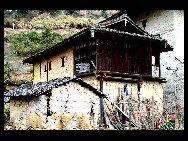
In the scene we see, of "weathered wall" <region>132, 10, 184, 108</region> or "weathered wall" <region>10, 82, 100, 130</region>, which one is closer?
"weathered wall" <region>10, 82, 100, 130</region>

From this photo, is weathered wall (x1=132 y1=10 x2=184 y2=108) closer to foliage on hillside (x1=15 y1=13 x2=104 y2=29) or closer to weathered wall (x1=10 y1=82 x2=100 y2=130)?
weathered wall (x1=10 y1=82 x2=100 y2=130)

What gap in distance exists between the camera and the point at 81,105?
12.5 m

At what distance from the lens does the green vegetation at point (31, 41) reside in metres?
34.8

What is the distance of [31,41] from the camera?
128 feet

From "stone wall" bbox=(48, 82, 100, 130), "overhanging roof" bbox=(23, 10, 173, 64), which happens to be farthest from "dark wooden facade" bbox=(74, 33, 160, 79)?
"stone wall" bbox=(48, 82, 100, 130)

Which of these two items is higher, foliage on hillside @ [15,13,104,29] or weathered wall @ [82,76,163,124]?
foliage on hillside @ [15,13,104,29]

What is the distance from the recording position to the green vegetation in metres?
34.8

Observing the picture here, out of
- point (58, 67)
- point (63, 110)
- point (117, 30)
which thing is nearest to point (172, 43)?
point (117, 30)

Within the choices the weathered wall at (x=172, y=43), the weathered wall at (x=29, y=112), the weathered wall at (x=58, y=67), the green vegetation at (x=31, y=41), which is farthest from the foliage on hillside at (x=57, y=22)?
the weathered wall at (x=29, y=112)

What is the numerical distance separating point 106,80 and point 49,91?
12.6 feet

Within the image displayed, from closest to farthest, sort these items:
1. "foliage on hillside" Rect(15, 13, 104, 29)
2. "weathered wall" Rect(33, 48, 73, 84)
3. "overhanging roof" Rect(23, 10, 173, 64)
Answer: "overhanging roof" Rect(23, 10, 173, 64)
"weathered wall" Rect(33, 48, 73, 84)
"foliage on hillside" Rect(15, 13, 104, 29)

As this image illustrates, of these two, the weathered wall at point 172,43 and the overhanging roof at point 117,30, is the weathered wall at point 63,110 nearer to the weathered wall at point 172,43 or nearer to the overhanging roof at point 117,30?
the overhanging roof at point 117,30

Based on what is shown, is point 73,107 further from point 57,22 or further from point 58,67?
point 57,22
